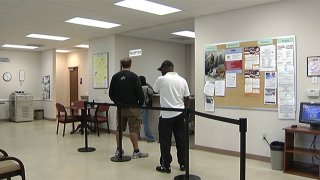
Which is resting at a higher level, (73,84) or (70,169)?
(73,84)

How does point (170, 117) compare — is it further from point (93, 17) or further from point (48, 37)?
point (48, 37)

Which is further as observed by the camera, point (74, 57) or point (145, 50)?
point (74, 57)

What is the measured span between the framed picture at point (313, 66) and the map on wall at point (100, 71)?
4989 mm

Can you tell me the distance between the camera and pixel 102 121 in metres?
7.40

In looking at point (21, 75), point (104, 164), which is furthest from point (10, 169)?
point (21, 75)

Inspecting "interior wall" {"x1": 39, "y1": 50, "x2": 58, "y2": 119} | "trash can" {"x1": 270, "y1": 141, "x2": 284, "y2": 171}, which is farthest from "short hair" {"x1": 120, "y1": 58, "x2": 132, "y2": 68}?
"interior wall" {"x1": 39, "y1": 50, "x2": 58, "y2": 119}

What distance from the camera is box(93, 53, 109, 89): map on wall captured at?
7.80 m

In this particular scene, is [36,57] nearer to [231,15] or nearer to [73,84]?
[73,84]

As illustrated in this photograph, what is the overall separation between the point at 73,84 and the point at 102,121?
17.1ft

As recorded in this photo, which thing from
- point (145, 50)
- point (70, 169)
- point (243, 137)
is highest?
point (145, 50)

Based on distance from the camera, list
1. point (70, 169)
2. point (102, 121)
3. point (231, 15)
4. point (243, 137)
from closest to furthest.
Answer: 1. point (243, 137)
2. point (70, 169)
3. point (231, 15)
4. point (102, 121)

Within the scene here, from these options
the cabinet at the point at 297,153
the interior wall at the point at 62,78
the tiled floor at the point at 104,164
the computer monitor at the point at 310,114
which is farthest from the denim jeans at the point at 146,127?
the interior wall at the point at 62,78

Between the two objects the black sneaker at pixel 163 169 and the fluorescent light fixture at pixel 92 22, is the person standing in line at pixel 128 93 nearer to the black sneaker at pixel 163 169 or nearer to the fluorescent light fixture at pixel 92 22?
the black sneaker at pixel 163 169

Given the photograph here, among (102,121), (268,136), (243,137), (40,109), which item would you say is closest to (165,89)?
(243,137)
